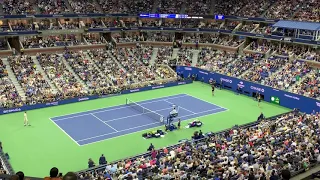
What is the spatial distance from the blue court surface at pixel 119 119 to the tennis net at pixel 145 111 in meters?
0.45

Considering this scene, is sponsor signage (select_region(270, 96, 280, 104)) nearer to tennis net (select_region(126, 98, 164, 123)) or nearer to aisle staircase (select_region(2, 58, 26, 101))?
tennis net (select_region(126, 98, 164, 123))

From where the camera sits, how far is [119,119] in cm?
3709

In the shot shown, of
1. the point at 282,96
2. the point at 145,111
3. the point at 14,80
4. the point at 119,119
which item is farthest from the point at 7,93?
the point at 282,96

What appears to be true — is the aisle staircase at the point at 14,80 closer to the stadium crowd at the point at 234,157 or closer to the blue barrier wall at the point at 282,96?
the stadium crowd at the point at 234,157

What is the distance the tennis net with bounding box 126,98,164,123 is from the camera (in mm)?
37219

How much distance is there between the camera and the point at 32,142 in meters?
30.7

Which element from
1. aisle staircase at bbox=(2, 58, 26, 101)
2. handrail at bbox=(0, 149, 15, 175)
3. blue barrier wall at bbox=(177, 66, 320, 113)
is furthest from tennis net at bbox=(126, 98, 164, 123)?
blue barrier wall at bbox=(177, 66, 320, 113)

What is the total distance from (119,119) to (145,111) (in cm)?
391

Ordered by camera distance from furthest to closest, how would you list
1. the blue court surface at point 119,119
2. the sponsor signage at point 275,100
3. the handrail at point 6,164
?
the sponsor signage at point 275,100 < the blue court surface at point 119,119 < the handrail at point 6,164

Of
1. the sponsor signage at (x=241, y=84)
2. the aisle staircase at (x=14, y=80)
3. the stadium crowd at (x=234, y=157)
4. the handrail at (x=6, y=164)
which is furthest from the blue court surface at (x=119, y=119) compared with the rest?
the aisle staircase at (x=14, y=80)

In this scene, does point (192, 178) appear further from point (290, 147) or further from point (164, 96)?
point (164, 96)

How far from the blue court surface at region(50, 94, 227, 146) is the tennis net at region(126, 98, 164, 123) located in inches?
17.5

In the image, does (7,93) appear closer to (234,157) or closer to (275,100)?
(234,157)

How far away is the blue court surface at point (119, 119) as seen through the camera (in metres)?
33.0
